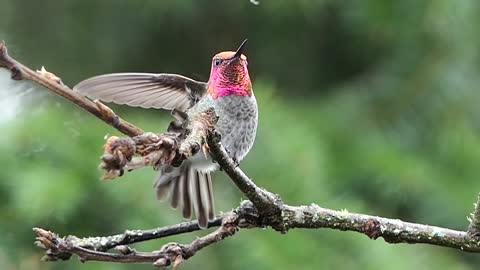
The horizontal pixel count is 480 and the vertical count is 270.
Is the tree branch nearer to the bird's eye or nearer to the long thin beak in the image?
the long thin beak

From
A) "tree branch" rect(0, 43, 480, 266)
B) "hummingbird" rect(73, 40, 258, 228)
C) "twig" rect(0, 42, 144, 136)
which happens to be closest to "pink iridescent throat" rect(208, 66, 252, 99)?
"hummingbird" rect(73, 40, 258, 228)

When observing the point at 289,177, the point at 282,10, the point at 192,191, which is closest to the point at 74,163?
the point at 192,191

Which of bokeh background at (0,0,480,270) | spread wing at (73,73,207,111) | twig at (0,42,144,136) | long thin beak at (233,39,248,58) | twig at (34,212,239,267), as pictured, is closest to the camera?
twig at (0,42,144,136)

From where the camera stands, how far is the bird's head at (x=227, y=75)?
1.71 metres

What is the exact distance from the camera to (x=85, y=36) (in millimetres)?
3215

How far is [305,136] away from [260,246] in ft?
1.68

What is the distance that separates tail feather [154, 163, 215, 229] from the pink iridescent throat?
0.68 ft

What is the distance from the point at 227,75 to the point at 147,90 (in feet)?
0.56

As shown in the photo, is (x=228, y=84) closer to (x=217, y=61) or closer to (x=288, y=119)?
(x=217, y=61)

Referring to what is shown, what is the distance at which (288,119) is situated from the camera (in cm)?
240

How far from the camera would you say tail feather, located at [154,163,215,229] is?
1.78 meters

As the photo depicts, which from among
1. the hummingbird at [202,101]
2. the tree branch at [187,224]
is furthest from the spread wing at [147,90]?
the tree branch at [187,224]

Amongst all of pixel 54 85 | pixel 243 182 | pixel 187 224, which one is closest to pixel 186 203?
pixel 187 224

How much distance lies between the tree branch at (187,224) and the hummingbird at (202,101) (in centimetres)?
45
